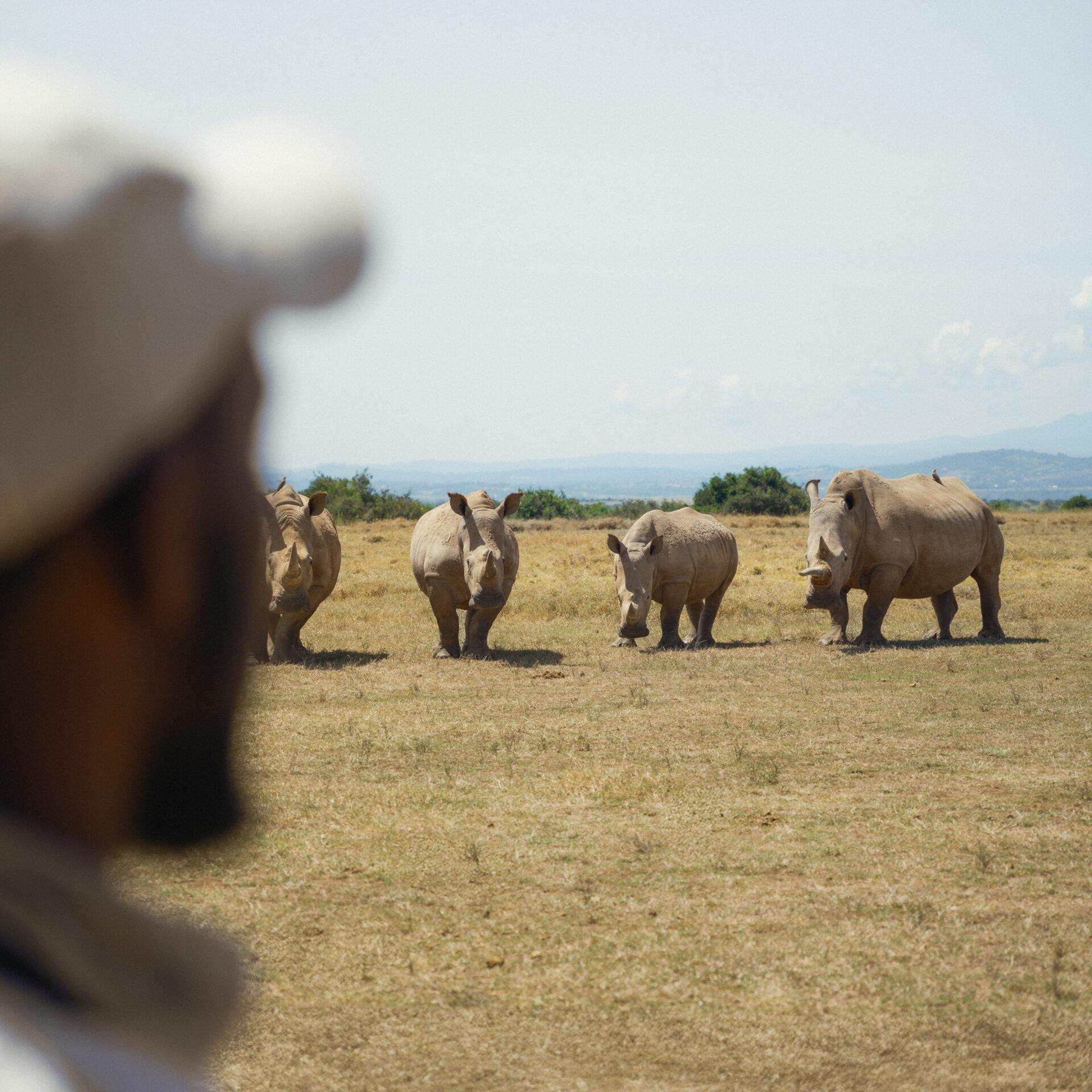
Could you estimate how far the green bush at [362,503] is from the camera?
40.2m

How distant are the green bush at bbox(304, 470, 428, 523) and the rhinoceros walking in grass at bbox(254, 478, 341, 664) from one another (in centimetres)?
2619

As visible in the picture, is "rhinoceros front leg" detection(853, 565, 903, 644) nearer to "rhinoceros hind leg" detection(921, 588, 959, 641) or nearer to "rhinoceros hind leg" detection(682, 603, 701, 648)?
"rhinoceros hind leg" detection(921, 588, 959, 641)

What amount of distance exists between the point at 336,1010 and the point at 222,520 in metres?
3.98

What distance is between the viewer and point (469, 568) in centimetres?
1218

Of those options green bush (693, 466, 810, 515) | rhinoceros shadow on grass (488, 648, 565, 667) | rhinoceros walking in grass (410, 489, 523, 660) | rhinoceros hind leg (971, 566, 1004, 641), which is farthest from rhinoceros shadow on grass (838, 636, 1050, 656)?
green bush (693, 466, 810, 515)

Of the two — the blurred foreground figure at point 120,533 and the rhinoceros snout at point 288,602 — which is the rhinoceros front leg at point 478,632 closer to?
the rhinoceros snout at point 288,602

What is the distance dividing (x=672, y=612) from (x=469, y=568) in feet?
8.65

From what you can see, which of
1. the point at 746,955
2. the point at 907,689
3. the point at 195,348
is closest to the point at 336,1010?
the point at 746,955

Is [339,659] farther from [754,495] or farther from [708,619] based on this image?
[754,495]

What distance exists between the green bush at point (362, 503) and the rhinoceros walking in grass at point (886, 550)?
27.0m

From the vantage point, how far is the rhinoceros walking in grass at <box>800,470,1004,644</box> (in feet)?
42.3

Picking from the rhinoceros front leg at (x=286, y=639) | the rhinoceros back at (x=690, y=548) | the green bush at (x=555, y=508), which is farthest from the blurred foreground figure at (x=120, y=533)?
→ the green bush at (x=555, y=508)

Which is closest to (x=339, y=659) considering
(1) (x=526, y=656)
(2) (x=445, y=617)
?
(2) (x=445, y=617)

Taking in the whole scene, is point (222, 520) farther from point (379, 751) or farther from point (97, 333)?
point (379, 751)
